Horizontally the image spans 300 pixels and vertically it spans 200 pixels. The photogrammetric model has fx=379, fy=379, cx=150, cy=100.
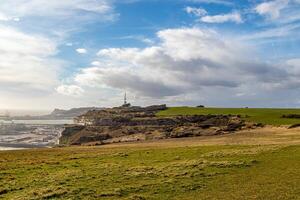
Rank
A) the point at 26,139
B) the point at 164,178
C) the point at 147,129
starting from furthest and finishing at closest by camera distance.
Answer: the point at 26,139 < the point at 147,129 < the point at 164,178

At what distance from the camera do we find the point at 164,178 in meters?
30.9

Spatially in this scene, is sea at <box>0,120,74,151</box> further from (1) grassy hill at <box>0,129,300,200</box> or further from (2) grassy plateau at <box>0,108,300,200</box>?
(2) grassy plateau at <box>0,108,300,200</box>

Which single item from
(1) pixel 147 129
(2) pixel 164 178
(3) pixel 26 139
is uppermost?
(1) pixel 147 129

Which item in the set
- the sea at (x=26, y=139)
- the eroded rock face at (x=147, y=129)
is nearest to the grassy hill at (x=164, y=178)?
the eroded rock face at (x=147, y=129)

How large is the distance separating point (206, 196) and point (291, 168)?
38.7 feet

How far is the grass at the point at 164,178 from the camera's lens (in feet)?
86.4

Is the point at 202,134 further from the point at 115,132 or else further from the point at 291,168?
the point at 291,168

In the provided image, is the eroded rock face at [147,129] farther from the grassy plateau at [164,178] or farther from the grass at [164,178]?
the grass at [164,178]

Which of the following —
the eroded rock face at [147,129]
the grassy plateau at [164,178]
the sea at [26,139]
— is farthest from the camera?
the sea at [26,139]

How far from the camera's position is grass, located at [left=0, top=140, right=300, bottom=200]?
26.3 metres

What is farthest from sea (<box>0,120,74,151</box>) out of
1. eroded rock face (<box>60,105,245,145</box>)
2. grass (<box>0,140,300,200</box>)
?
grass (<box>0,140,300,200</box>)

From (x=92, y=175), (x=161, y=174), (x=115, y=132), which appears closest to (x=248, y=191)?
(x=161, y=174)

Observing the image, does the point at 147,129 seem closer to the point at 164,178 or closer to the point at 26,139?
the point at 26,139

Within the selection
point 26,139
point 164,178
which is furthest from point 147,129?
point 164,178
